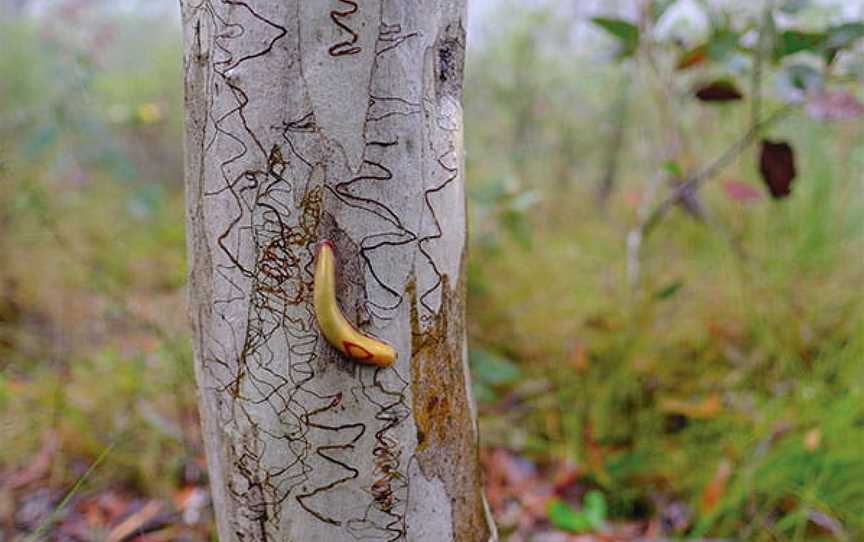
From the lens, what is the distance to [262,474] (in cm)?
48

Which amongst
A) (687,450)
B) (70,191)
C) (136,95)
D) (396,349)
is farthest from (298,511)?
(136,95)

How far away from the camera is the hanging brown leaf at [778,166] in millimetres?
912

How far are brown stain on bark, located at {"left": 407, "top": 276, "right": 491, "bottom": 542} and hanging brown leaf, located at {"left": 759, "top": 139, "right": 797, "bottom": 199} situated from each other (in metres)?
0.66

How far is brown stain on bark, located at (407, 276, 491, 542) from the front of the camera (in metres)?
0.47

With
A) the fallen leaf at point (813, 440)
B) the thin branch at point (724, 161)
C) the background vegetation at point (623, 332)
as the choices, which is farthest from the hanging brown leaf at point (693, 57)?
the fallen leaf at point (813, 440)

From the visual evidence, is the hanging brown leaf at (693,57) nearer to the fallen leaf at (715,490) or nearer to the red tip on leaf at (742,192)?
the red tip on leaf at (742,192)

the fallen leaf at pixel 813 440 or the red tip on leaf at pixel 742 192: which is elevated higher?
the red tip on leaf at pixel 742 192

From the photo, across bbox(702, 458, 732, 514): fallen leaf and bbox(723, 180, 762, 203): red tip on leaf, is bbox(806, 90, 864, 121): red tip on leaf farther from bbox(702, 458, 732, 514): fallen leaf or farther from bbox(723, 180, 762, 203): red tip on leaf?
bbox(702, 458, 732, 514): fallen leaf

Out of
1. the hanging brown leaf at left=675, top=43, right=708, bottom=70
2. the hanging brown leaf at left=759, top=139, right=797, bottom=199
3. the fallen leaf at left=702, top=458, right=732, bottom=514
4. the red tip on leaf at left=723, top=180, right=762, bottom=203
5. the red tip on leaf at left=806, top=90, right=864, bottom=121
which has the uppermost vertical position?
the hanging brown leaf at left=675, top=43, right=708, bottom=70

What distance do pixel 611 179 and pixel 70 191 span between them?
6.43 ft

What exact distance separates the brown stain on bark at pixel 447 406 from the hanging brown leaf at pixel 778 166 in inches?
25.9

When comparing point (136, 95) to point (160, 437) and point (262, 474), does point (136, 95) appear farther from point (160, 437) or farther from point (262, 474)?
point (262, 474)


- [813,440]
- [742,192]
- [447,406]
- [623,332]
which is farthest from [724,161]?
[447,406]

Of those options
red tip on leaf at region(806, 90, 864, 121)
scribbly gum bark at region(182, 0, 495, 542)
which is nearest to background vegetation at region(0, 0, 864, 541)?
red tip on leaf at region(806, 90, 864, 121)
